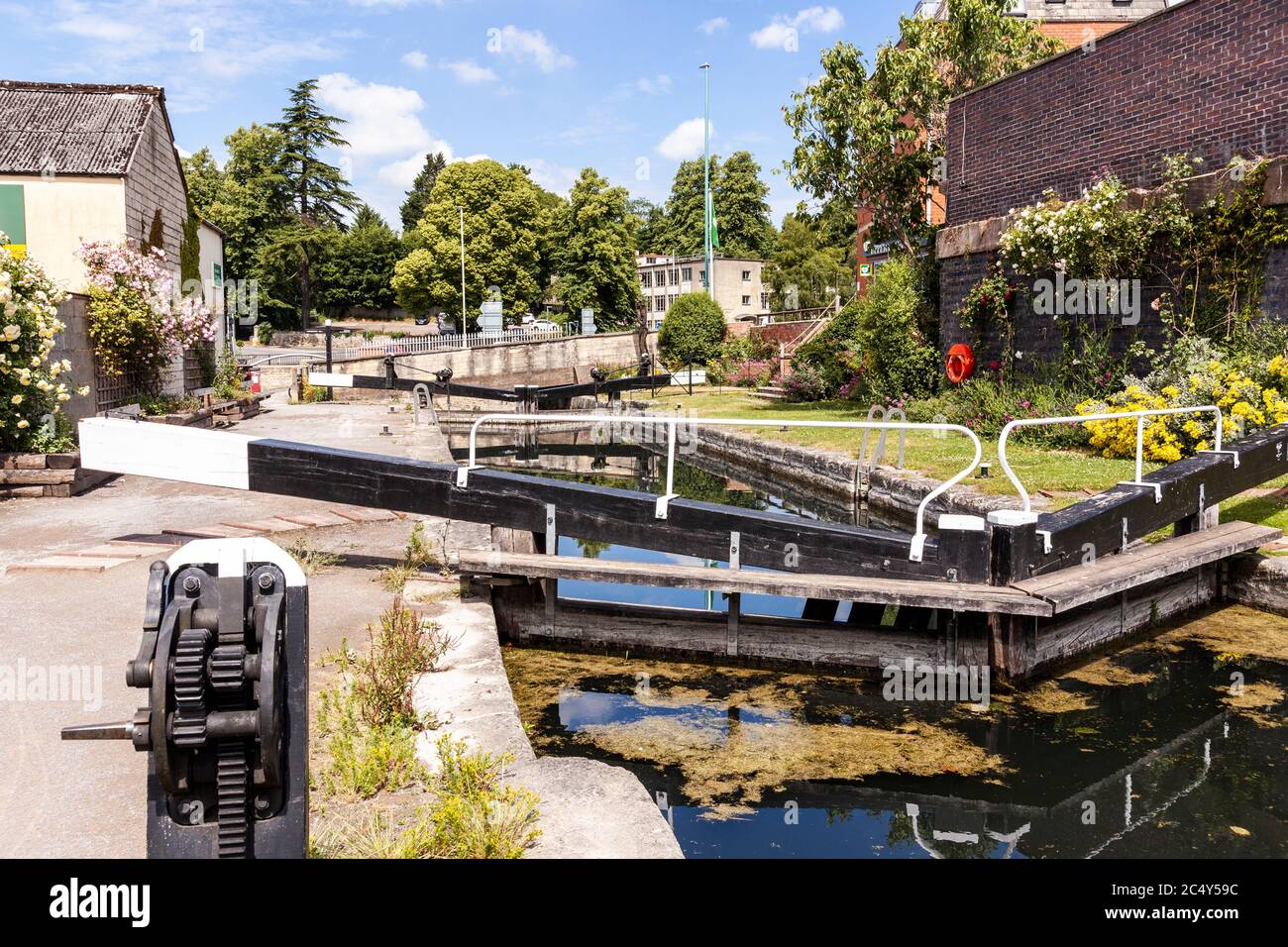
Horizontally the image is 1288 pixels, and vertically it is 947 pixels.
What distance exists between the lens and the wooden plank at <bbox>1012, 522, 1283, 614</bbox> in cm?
611

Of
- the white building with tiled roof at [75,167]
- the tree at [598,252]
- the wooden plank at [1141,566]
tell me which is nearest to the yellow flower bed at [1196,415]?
the wooden plank at [1141,566]

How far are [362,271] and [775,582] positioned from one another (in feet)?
225

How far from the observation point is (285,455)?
7.07 metres

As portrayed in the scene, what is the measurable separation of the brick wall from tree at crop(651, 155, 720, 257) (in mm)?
54914

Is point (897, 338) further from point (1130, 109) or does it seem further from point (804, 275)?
point (804, 275)

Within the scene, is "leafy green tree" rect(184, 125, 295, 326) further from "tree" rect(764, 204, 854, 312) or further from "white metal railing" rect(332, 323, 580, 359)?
"tree" rect(764, 204, 854, 312)

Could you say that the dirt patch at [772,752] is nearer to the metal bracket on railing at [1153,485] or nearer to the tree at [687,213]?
the metal bracket on railing at [1153,485]

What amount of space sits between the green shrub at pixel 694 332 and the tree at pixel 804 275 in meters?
15.4

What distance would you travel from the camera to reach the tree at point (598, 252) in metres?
54.4

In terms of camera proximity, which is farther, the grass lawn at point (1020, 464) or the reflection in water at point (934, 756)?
the grass lawn at point (1020, 464)

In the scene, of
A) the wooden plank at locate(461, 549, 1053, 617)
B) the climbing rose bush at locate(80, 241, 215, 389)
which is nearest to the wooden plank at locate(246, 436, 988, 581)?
the wooden plank at locate(461, 549, 1053, 617)

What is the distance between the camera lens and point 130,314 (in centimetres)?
1473
